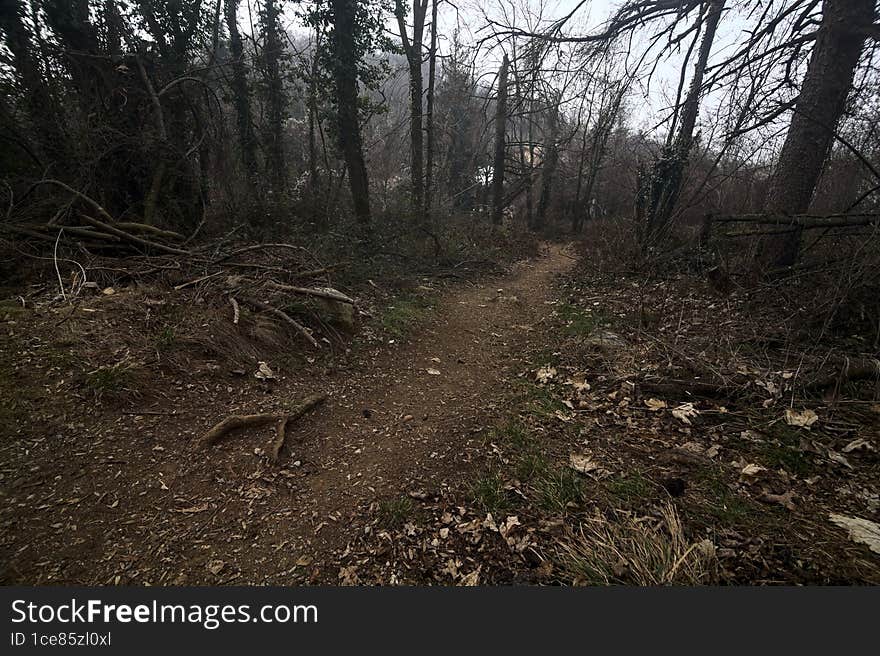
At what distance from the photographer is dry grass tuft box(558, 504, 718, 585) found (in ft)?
5.76

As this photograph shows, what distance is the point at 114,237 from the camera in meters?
4.87

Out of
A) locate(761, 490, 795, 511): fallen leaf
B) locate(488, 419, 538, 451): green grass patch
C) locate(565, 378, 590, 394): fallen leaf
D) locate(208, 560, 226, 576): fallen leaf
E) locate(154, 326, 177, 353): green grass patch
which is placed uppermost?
locate(154, 326, 177, 353): green grass patch

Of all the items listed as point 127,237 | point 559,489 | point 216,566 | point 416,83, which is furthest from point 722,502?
point 416,83

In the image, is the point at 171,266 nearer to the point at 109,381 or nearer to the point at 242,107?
the point at 109,381

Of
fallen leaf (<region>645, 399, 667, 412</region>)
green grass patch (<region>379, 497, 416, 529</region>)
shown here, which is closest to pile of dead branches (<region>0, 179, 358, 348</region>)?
green grass patch (<region>379, 497, 416, 529</region>)

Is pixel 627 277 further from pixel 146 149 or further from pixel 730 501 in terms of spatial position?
pixel 146 149

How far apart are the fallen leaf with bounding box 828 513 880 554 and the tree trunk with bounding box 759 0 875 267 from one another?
4699 millimetres

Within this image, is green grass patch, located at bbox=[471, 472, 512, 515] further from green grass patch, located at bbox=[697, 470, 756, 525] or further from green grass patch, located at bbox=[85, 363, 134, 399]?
green grass patch, located at bbox=[85, 363, 134, 399]

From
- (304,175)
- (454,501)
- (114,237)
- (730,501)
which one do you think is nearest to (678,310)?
(730,501)

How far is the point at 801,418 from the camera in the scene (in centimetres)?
281

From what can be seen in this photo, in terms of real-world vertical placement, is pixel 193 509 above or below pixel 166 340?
below

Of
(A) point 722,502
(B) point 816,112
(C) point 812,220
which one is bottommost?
(A) point 722,502

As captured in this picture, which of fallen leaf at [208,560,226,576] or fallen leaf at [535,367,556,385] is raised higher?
fallen leaf at [535,367,556,385]

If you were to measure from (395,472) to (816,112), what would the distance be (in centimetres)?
716
